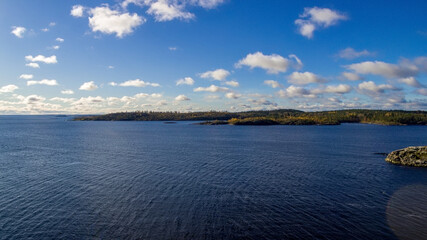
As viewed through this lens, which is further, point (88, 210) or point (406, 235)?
point (88, 210)

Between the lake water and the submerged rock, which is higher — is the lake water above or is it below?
below

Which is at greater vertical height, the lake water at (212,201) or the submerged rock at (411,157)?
the submerged rock at (411,157)

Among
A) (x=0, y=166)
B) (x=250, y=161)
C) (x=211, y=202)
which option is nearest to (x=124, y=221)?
(x=211, y=202)

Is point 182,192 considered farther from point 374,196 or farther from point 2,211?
point 374,196

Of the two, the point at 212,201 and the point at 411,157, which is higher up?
the point at 411,157

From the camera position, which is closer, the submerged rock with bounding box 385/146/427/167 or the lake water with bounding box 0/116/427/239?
the lake water with bounding box 0/116/427/239

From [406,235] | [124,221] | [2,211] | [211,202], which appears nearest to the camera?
[406,235]

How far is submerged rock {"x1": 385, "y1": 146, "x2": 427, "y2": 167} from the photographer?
4242 cm

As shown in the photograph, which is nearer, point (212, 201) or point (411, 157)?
point (212, 201)

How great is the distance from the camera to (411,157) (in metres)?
43.8

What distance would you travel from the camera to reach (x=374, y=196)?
87.9ft

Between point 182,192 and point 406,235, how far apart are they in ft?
66.5

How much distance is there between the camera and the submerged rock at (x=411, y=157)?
4242 centimetres

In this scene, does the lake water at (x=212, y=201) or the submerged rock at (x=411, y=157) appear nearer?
the lake water at (x=212, y=201)
